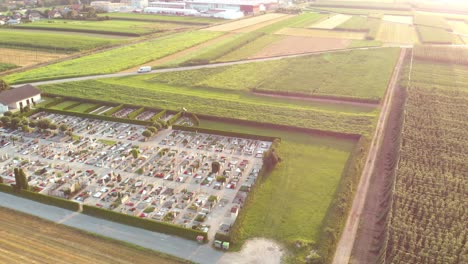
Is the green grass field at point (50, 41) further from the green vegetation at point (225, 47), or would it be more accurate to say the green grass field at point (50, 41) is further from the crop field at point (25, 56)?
the green vegetation at point (225, 47)

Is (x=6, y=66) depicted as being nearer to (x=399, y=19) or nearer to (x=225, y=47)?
(x=225, y=47)

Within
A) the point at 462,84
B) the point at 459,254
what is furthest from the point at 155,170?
the point at 462,84

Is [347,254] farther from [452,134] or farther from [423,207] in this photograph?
[452,134]

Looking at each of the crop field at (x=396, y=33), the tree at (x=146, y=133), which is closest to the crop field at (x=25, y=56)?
the tree at (x=146, y=133)

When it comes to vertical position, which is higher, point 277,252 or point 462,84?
point 462,84

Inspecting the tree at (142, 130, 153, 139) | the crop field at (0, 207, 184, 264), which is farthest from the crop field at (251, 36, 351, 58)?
the crop field at (0, 207, 184, 264)

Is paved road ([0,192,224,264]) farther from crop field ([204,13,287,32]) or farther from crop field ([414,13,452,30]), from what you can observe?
crop field ([414,13,452,30])
